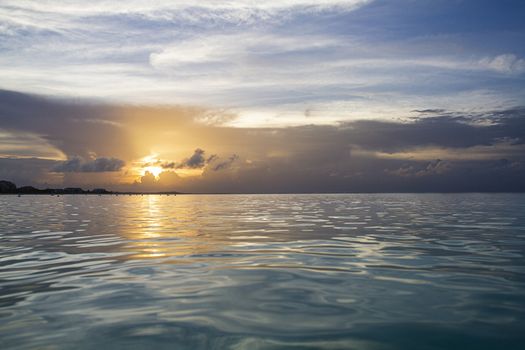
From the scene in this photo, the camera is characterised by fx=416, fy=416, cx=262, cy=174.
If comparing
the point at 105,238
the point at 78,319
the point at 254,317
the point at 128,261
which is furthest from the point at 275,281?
the point at 105,238

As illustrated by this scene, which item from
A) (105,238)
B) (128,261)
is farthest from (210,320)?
(105,238)

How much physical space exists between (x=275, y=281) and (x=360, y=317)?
3672mm

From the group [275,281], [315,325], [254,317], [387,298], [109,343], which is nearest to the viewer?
[109,343]

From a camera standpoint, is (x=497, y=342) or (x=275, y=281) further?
(x=275, y=281)

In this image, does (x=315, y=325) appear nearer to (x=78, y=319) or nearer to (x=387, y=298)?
(x=387, y=298)

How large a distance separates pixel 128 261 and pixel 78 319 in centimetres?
715

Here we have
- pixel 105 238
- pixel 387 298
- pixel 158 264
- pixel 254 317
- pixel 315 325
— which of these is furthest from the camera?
pixel 105 238

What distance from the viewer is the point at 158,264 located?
1463 centimetres

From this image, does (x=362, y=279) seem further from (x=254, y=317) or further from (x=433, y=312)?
(x=254, y=317)

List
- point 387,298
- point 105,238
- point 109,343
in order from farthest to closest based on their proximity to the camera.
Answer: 1. point 105,238
2. point 387,298
3. point 109,343

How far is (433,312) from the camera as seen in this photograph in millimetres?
8766

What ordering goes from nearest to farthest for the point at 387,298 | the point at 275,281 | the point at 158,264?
the point at 387,298, the point at 275,281, the point at 158,264

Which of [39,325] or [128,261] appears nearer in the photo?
[39,325]

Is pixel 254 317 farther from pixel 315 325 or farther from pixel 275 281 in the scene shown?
pixel 275 281
